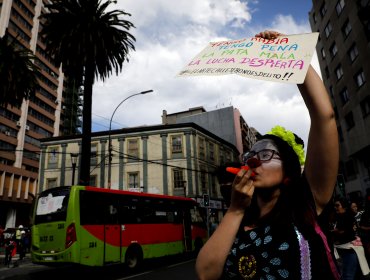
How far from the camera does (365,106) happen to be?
886 inches

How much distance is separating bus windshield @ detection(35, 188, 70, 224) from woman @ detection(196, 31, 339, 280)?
31.8 feet

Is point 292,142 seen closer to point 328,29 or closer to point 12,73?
point 12,73

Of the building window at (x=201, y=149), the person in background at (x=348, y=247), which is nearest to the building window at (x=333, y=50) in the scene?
the building window at (x=201, y=149)

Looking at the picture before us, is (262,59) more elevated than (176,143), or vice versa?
(176,143)

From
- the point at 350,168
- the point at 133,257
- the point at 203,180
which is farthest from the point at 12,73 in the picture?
the point at 350,168

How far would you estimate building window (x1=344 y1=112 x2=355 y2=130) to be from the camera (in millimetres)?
25431

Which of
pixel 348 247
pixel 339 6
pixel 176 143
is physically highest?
pixel 339 6

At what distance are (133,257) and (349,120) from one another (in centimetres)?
2302

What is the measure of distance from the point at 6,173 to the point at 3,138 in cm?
524

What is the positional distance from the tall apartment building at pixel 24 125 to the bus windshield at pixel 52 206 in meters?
31.3

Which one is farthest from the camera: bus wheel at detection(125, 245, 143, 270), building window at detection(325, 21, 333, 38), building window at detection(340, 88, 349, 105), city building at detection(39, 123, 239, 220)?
city building at detection(39, 123, 239, 220)

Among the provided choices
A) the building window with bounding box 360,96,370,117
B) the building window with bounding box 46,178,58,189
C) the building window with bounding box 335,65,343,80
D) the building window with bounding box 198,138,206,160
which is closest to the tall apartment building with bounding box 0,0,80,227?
the building window with bounding box 46,178,58,189

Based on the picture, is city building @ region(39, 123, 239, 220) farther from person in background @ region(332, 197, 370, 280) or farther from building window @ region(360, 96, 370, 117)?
person in background @ region(332, 197, 370, 280)

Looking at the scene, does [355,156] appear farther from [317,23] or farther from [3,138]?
[3,138]
